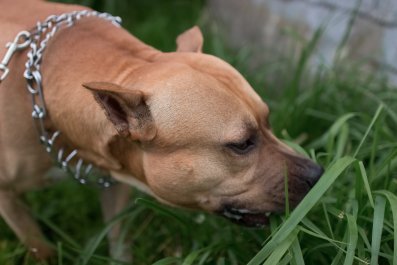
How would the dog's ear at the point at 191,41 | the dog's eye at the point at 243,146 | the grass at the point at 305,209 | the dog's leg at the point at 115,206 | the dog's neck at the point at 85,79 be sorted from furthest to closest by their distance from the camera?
the dog's leg at the point at 115,206, the dog's ear at the point at 191,41, the dog's neck at the point at 85,79, the dog's eye at the point at 243,146, the grass at the point at 305,209

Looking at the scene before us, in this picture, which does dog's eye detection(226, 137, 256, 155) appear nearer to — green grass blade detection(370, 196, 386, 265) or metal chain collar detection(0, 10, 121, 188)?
green grass blade detection(370, 196, 386, 265)

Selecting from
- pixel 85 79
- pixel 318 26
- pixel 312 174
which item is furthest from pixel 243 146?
pixel 318 26

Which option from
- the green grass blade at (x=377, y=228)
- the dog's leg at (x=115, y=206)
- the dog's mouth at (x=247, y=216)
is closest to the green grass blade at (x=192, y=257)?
the dog's mouth at (x=247, y=216)

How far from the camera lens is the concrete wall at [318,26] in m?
3.77

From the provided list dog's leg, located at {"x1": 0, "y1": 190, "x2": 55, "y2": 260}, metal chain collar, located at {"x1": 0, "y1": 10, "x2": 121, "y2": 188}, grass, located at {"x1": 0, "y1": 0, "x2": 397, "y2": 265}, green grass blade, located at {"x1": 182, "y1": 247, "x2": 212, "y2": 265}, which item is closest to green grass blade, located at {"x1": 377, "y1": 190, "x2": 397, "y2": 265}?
grass, located at {"x1": 0, "y1": 0, "x2": 397, "y2": 265}

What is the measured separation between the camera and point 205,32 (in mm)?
5023

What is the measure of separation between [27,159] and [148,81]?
669mm

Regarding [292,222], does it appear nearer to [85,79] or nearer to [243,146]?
[243,146]

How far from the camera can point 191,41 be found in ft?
8.75

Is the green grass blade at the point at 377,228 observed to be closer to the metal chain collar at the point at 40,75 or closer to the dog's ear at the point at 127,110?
the dog's ear at the point at 127,110

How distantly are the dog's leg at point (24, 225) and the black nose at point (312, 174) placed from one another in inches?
49.7

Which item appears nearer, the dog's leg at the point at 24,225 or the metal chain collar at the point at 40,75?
the metal chain collar at the point at 40,75

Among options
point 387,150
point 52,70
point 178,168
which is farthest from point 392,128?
point 52,70

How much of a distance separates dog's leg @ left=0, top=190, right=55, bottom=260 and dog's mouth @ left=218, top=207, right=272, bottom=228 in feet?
3.06
